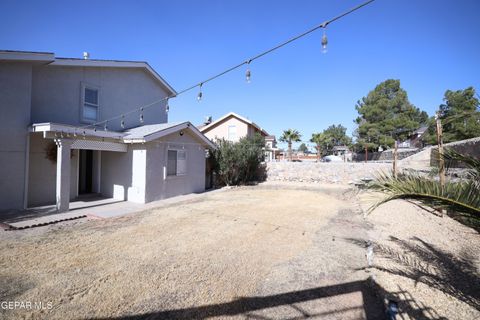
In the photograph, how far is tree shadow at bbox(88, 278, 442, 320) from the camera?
2.92m

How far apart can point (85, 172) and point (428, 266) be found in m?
13.6

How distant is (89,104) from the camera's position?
10.9 meters

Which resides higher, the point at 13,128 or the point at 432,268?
the point at 13,128

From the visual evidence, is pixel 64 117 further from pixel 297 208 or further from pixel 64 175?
pixel 297 208

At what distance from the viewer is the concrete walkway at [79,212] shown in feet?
22.5

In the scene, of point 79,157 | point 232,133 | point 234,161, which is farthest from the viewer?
point 232,133

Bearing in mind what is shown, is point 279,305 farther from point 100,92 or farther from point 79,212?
point 100,92

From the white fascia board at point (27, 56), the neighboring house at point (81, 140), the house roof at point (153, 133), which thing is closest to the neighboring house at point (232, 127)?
the neighboring house at point (81, 140)

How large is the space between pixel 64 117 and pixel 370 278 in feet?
39.8

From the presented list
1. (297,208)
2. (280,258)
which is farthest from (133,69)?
(280,258)

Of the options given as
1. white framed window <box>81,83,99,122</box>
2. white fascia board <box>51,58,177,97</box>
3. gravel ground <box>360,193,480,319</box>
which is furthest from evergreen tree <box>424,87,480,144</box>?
white framed window <box>81,83,99,122</box>

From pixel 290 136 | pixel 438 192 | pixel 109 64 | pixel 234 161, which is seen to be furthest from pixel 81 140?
pixel 290 136

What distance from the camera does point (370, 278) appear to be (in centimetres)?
373

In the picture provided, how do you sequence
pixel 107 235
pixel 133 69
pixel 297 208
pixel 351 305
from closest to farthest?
pixel 351 305, pixel 107 235, pixel 297 208, pixel 133 69
